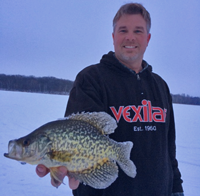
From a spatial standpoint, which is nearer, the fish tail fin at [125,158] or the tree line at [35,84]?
the fish tail fin at [125,158]

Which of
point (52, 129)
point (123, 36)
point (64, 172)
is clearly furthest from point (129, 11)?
point (64, 172)

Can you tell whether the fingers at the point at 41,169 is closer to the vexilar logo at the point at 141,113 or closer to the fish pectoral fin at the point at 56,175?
the fish pectoral fin at the point at 56,175

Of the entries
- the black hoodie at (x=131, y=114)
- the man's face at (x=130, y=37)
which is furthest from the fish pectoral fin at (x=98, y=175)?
the man's face at (x=130, y=37)

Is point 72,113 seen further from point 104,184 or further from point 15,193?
point 15,193

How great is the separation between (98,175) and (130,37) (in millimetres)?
1496

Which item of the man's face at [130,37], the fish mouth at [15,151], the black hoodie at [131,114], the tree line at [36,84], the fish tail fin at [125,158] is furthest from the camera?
the tree line at [36,84]

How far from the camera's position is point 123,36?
2.37 meters

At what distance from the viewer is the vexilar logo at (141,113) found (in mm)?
2105

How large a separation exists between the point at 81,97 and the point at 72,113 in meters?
0.18

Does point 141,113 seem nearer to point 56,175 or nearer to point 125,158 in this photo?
point 125,158

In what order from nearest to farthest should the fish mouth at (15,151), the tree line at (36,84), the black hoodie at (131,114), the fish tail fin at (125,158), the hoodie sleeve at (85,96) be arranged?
the fish mouth at (15,151)
the fish tail fin at (125,158)
the hoodie sleeve at (85,96)
the black hoodie at (131,114)
the tree line at (36,84)

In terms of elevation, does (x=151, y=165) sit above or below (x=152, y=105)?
below

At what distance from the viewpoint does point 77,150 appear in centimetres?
164

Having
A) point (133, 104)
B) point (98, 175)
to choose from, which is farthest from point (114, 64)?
point (98, 175)
